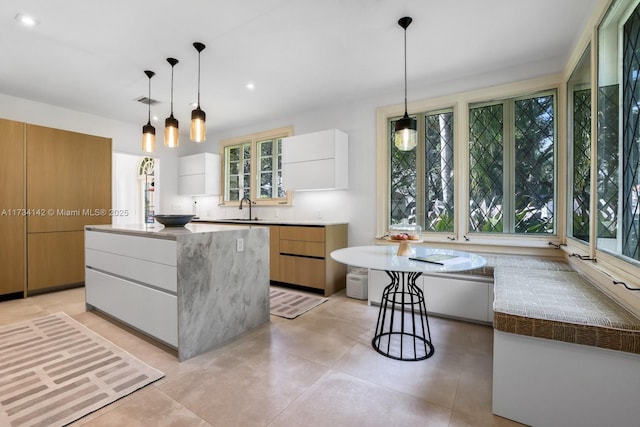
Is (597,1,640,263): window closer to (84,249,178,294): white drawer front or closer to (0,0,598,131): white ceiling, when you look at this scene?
(0,0,598,131): white ceiling

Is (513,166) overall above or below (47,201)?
above

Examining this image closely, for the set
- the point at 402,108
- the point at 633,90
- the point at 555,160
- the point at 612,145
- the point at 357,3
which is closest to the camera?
the point at 633,90

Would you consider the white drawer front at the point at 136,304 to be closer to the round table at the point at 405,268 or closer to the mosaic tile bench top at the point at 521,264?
the round table at the point at 405,268

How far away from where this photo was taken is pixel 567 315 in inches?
59.4

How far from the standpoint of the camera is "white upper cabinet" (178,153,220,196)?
18.5 feet

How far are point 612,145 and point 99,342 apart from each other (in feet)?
13.0

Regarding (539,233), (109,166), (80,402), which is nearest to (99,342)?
(80,402)

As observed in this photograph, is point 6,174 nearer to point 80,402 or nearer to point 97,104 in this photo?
point 97,104

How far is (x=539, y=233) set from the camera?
3.13 m

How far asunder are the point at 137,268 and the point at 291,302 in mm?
1668

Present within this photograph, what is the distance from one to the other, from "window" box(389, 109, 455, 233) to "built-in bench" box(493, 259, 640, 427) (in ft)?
6.54

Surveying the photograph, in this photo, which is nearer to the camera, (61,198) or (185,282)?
(185,282)

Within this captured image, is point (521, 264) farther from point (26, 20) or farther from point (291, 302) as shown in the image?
point (26, 20)

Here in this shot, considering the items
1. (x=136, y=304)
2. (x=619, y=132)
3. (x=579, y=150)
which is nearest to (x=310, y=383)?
(x=136, y=304)
